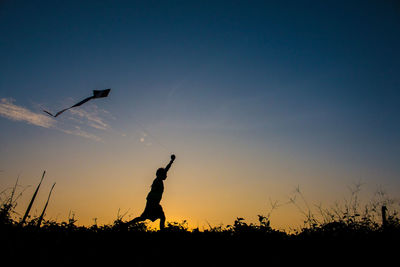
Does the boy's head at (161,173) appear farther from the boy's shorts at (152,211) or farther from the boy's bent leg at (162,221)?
the boy's bent leg at (162,221)

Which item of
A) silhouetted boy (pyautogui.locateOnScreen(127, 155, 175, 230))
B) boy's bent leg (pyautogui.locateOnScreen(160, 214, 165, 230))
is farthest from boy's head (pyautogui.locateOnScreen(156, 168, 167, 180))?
boy's bent leg (pyautogui.locateOnScreen(160, 214, 165, 230))

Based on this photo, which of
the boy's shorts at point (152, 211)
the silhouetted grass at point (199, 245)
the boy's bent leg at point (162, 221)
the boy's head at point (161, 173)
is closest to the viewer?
the silhouetted grass at point (199, 245)

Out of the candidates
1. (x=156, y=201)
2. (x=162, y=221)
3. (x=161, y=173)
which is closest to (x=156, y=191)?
(x=156, y=201)

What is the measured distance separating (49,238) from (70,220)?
193 cm

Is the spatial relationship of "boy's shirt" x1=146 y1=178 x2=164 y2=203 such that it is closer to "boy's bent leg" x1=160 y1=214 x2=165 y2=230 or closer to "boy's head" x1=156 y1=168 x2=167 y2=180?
"boy's head" x1=156 y1=168 x2=167 y2=180

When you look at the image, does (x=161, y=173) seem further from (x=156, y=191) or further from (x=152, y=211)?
(x=152, y=211)

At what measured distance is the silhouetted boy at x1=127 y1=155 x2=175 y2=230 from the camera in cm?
700

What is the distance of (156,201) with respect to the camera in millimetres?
7145

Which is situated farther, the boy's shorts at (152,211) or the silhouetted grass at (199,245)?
the boy's shorts at (152,211)

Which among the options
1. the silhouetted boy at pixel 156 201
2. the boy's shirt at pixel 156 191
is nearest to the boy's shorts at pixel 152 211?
the silhouetted boy at pixel 156 201

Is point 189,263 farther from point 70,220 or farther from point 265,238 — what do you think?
point 70,220

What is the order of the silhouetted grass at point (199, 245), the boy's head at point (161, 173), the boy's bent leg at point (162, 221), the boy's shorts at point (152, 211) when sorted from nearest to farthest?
the silhouetted grass at point (199, 245) → the boy's shorts at point (152, 211) → the boy's bent leg at point (162, 221) → the boy's head at point (161, 173)

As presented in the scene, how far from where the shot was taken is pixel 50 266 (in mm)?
3730

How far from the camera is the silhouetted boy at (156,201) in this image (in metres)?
7.00
